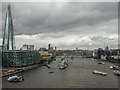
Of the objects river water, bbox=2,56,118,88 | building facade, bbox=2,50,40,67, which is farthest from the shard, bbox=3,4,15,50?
river water, bbox=2,56,118,88

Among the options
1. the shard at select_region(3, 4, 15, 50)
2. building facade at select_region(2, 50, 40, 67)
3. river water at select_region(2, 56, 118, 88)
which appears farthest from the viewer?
the shard at select_region(3, 4, 15, 50)

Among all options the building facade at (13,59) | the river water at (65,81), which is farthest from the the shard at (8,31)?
the river water at (65,81)

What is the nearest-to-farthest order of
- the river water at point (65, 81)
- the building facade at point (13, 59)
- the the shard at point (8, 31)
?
the river water at point (65, 81), the building facade at point (13, 59), the the shard at point (8, 31)

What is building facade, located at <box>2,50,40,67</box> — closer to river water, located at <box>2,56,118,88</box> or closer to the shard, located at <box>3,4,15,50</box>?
river water, located at <box>2,56,118,88</box>

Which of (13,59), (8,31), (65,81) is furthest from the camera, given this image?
(8,31)

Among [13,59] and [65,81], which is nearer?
[65,81]

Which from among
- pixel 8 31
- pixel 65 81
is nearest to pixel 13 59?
pixel 65 81

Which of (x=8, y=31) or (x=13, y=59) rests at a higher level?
(x=8, y=31)

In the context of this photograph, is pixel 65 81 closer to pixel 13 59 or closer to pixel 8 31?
pixel 13 59

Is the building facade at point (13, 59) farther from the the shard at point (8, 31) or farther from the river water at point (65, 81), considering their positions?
the the shard at point (8, 31)

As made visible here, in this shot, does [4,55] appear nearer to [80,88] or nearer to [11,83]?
[11,83]

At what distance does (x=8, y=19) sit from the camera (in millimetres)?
34906

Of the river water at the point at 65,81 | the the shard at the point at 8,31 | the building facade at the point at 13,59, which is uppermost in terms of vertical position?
the the shard at the point at 8,31

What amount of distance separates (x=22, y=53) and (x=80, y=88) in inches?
599
